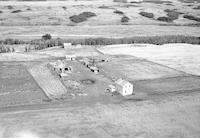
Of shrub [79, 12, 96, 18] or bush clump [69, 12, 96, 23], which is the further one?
shrub [79, 12, 96, 18]

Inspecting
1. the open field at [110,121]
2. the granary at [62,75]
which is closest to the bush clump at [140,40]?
the granary at [62,75]

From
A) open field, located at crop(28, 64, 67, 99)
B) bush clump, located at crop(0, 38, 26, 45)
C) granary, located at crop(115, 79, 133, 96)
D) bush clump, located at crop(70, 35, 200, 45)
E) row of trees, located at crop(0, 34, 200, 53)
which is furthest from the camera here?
bush clump, located at crop(70, 35, 200, 45)

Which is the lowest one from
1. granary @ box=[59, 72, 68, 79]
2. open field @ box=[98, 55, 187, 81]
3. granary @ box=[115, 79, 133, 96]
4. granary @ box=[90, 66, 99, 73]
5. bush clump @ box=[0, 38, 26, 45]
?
bush clump @ box=[0, 38, 26, 45]

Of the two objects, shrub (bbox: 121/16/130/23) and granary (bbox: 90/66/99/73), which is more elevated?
granary (bbox: 90/66/99/73)

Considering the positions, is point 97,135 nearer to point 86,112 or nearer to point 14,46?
point 86,112

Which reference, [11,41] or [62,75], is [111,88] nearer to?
[62,75]

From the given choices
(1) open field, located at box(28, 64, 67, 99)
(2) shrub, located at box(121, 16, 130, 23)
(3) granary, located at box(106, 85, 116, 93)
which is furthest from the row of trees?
(3) granary, located at box(106, 85, 116, 93)

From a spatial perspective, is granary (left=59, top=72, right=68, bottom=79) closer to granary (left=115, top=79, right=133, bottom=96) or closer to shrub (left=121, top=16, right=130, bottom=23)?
granary (left=115, top=79, right=133, bottom=96)

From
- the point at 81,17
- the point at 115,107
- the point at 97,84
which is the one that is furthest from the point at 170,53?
the point at 81,17
